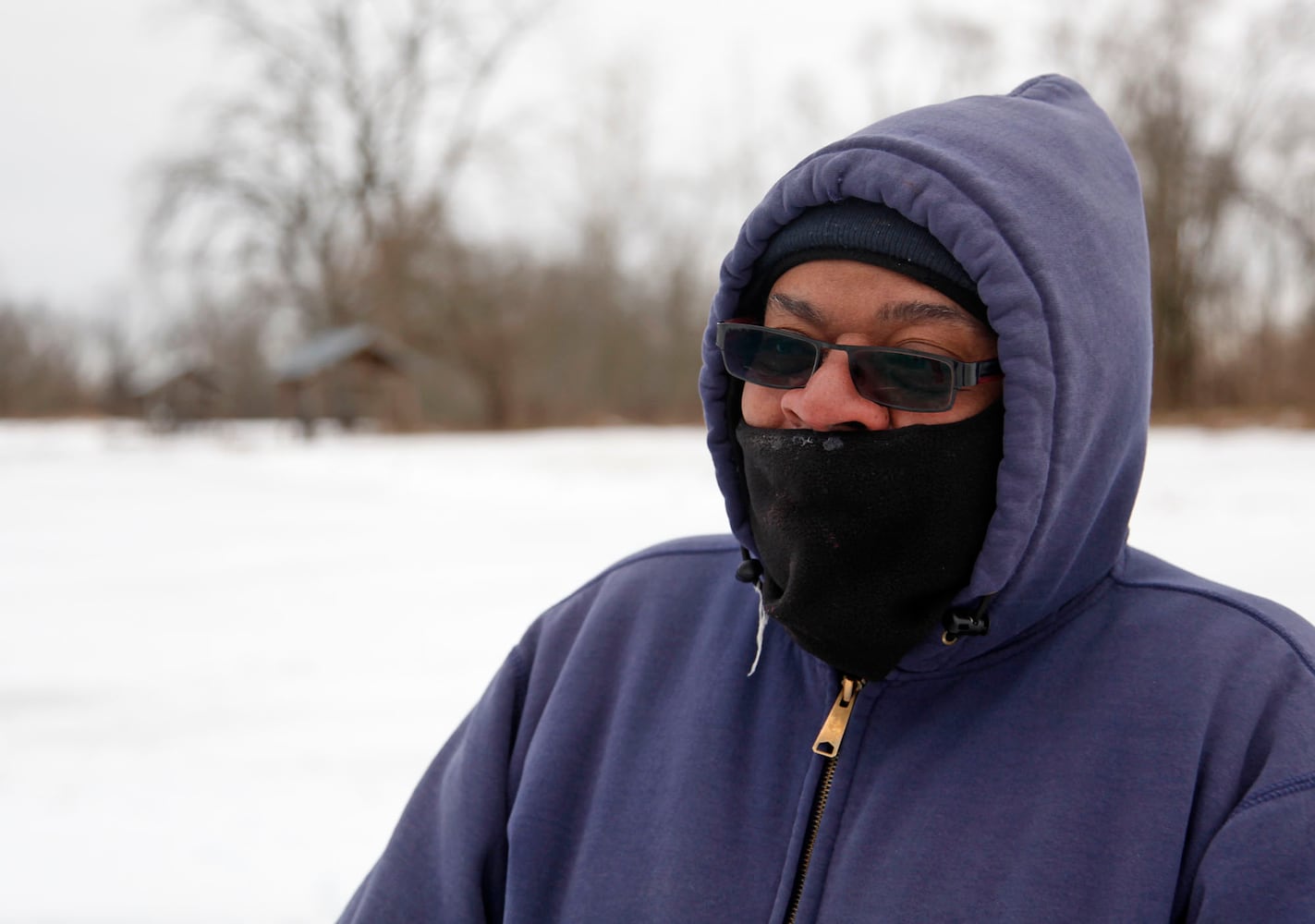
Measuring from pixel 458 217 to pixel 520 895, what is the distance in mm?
27737

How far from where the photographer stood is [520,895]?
4.58 ft

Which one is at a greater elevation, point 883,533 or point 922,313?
point 922,313

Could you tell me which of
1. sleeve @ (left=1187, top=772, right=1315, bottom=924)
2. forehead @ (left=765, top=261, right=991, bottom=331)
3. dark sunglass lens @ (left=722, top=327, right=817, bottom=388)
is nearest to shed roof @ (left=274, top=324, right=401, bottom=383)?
dark sunglass lens @ (left=722, top=327, right=817, bottom=388)

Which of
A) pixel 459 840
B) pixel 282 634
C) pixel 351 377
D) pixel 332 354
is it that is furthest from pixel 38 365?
pixel 459 840

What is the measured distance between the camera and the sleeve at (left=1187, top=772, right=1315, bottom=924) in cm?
100

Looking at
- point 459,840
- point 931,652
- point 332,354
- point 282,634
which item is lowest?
point 282,634

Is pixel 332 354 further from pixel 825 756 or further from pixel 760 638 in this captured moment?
pixel 825 756

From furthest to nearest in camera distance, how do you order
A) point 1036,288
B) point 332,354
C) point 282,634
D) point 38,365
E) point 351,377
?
point 38,365, point 351,377, point 332,354, point 282,634, point 1036,288

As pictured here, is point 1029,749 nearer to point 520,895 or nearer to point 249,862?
point 520,895

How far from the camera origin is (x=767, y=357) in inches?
56.4

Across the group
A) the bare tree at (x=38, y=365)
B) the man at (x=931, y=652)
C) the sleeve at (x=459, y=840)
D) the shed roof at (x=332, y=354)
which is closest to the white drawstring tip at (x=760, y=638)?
the man at (x=931, y=652)

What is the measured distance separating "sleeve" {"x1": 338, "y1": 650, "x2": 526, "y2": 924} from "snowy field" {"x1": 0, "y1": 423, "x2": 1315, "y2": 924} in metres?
1.27

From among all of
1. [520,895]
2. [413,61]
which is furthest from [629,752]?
[413,61]

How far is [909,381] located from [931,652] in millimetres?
347
